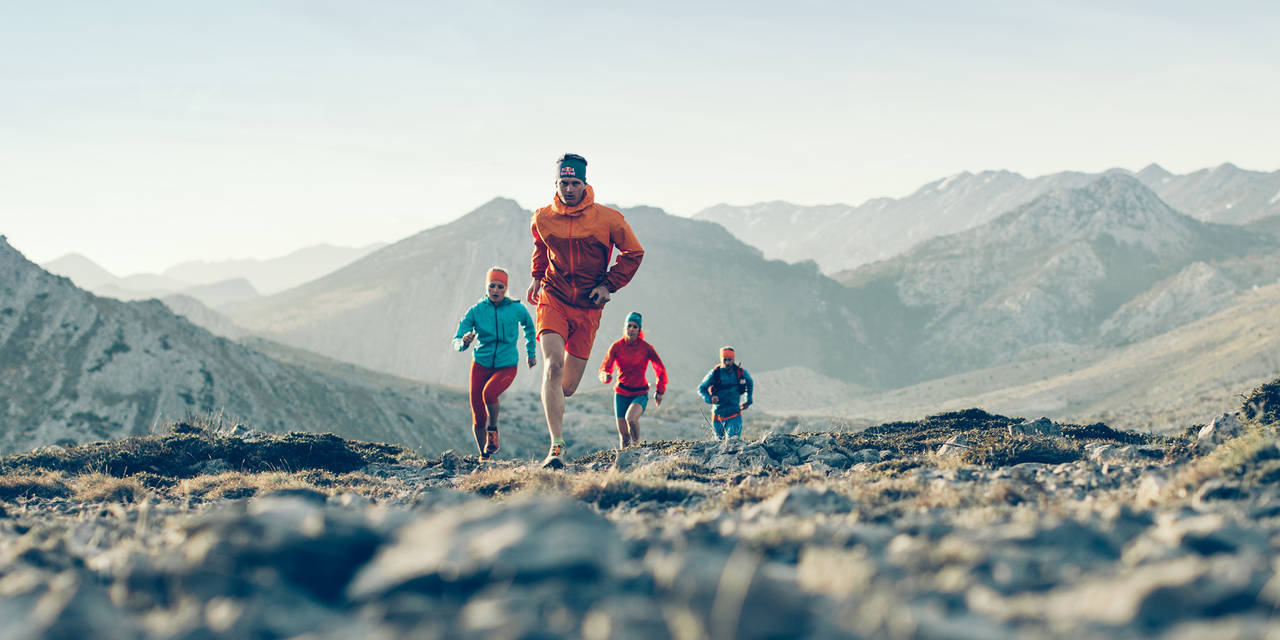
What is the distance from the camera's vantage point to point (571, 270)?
8719 millimetres

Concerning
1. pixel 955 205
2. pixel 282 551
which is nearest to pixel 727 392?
pixel 282 551

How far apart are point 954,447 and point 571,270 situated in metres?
4.02

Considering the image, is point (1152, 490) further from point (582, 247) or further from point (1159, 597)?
point (582, 247)

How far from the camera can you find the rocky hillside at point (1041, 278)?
7650 cm

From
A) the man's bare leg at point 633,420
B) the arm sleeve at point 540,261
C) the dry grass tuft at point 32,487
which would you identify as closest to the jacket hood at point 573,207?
the arm sleeve at point 540,261

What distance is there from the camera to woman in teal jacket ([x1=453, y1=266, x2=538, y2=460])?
9.80 metres

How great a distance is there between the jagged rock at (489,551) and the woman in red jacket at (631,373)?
885 cm

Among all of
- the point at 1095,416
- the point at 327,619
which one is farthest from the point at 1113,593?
the point at 1095,416

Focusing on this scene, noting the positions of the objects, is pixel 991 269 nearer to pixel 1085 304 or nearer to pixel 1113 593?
pixel 1085 304

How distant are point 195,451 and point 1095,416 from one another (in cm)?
3774

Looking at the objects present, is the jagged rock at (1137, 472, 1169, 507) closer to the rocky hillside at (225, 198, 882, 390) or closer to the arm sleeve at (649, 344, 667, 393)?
the arm sleeve at (649, 344, 667, 393)

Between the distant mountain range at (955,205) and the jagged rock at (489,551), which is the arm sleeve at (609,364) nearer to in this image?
the jagged rock at (489,551)

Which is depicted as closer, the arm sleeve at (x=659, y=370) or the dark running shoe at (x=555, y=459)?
the dark running shoe at (x=555, y=459)

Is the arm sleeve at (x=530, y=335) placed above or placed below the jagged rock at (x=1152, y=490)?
above
